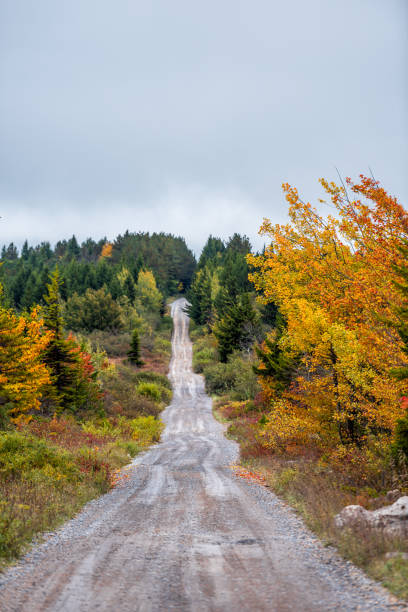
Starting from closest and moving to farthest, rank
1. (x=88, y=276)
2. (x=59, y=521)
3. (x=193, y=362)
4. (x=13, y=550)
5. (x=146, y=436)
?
(x=13, y=550)
(x=59, y=521)
(x=146, y=436)
(x=193, y=362)
(x=88, y=276)

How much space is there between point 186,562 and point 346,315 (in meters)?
9.87

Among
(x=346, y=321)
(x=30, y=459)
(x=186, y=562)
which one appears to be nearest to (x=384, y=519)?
(x=186, y=562)

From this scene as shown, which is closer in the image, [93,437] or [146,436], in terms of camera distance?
[93,437]

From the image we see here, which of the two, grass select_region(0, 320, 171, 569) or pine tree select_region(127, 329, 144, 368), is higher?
pine tree select_region(127, 329, 144, 368)

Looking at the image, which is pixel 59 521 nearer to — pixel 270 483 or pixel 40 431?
pixel 270 483

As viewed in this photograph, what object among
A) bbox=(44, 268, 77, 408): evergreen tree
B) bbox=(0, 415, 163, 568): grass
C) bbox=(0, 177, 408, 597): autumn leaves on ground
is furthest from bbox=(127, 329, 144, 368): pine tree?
bbox=(0, 415, 163, 568): grass

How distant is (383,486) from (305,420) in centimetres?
434

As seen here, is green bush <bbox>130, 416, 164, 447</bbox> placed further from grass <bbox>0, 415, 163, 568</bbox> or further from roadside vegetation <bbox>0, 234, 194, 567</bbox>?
grass <bbox>0, 415, 163, 568</bbox>

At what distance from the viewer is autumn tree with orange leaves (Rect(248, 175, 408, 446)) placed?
1080cm

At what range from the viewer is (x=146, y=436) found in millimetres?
25438

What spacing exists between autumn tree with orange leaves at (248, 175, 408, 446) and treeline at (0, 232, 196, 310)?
165 feet

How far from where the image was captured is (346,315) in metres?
14.3

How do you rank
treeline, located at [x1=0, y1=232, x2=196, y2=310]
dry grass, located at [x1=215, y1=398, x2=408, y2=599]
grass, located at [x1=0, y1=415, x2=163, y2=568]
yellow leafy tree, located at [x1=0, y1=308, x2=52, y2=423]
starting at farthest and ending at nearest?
treeline, located at [x1=0, y1=232, x2=196, y2=310]
yellow leafy tree, located at [x1=0, y1=308, x2=52, y2=423]
grass, located at [x1=0, y1=415, x2=163, y2=568]
dry grass, located at [x1=215, y1=398, x2=408, y2=599]

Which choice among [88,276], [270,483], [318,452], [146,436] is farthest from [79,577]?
[88,276]
